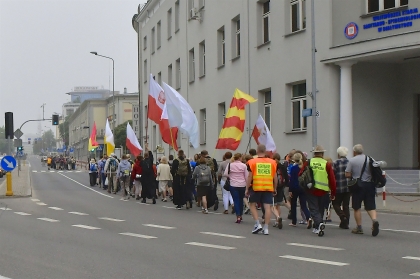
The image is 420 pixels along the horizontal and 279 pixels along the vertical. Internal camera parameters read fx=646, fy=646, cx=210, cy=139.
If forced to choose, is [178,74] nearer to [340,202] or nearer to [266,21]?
[266,21]

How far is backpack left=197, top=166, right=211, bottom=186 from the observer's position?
1784 cm

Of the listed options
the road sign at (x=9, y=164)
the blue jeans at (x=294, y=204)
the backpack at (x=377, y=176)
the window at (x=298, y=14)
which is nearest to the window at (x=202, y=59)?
the window at (x=298, y=14)

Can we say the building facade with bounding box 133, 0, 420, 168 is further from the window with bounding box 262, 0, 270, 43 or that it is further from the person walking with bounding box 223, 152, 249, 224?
the person walking with bounding box 223, 152, 249, 224

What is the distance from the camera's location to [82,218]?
1595cm

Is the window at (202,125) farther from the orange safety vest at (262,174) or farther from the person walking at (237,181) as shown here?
the orange safety vest at (262,174)

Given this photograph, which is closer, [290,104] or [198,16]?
[290,104]

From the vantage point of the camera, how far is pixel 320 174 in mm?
12438

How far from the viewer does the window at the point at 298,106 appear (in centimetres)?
2350

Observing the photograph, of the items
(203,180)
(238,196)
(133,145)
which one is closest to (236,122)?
(203,180)

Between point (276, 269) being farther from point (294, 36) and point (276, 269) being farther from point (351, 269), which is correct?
point (294, 36)

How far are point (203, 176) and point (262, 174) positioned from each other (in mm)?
5174

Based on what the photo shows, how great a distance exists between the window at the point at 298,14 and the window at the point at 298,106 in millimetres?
2133

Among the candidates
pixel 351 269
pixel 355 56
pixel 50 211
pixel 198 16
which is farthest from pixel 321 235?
pixel 198 16

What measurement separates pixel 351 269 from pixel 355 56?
44.8ft
